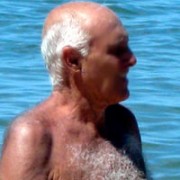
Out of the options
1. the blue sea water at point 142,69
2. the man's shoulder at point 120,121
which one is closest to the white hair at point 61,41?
the man's shoulder at point 120,121

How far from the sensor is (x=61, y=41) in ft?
11.5

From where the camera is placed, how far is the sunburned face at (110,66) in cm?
351

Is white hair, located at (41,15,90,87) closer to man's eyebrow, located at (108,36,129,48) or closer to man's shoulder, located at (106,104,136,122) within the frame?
man's eyebrow, located at (108,36,129,48)

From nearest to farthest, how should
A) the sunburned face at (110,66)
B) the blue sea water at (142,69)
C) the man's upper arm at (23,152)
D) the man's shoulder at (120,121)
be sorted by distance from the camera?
the man's upper arm at (23,152), the sunburned face at (110,66), the man's shoulder at (120,121), the blue sea water at (142,69)

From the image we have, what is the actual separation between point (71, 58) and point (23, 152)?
354mm

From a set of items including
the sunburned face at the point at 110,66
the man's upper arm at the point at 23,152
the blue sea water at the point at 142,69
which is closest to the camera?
the man's upper arm at the point at 23,152

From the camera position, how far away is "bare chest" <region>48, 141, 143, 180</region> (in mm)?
3525

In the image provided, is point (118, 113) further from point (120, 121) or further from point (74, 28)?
point (74, 28)

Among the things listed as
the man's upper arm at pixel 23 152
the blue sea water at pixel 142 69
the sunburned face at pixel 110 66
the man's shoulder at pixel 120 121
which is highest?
the sunburned face at pixel 110 66

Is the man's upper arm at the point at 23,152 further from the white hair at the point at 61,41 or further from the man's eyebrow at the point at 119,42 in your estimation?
the man's eyebrow at the point at 119,42


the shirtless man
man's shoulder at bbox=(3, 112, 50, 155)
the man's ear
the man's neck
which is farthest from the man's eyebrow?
man's shoulder at bbox=(3, 112, 50, 155)

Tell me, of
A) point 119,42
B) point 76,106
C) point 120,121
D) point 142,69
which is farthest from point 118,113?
point 142,69

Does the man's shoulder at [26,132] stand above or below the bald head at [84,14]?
below

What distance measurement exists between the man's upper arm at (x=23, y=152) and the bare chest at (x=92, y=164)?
7 cm
